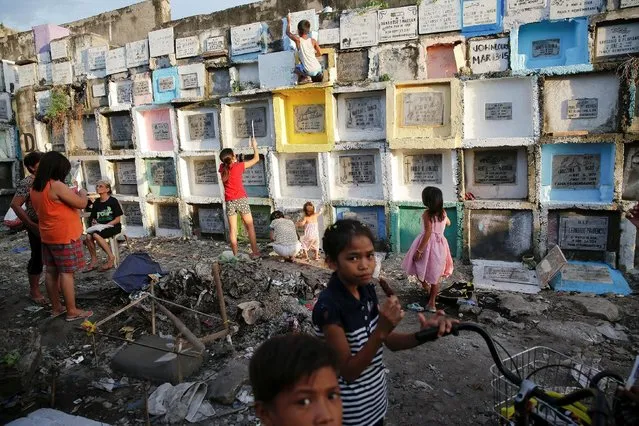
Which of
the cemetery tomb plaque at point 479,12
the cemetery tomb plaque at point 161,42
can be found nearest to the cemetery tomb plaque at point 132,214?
the cemetery tomb plaque at point 161,42

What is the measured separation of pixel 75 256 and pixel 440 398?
3.28 metres

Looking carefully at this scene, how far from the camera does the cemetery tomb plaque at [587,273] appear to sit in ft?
15.6

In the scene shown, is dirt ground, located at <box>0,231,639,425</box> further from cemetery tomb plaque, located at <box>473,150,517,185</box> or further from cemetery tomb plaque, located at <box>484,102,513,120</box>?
cemetery tomb plaque, located at <box>484,102,513,120</box>

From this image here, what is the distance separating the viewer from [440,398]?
2.81 m

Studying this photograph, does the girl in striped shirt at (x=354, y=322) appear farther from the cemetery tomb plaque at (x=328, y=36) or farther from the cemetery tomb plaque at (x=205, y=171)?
the cemetery tomb plaque at (x=205, y=171)

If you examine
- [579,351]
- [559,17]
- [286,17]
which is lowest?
[579,351]

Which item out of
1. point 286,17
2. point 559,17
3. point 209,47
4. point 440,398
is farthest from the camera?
point 209,47

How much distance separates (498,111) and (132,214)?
6.60 metres

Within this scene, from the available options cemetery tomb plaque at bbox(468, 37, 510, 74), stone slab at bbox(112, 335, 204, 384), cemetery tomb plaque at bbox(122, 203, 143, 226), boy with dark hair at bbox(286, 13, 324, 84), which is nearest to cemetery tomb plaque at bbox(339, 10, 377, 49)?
boy with dark hair at bbox(286, 13, 324, 84)

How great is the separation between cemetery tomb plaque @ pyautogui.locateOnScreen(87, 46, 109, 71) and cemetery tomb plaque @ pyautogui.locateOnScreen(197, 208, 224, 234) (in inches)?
134

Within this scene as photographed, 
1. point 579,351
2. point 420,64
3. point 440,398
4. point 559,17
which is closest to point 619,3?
point 559,17

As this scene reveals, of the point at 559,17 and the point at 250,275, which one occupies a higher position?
the point at 559,17

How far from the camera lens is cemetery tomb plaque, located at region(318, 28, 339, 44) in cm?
598

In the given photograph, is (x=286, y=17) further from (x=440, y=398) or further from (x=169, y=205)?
(x=440, y=398)
